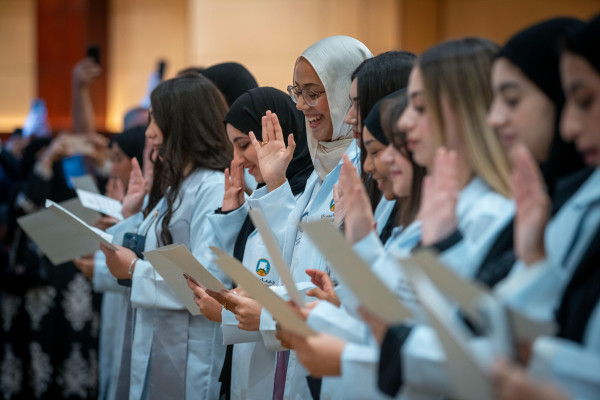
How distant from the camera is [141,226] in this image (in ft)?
11.7

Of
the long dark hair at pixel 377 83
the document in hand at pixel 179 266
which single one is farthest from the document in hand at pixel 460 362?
the document in hand at pixel 179 266

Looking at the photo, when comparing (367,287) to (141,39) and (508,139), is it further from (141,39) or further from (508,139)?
(141,39)

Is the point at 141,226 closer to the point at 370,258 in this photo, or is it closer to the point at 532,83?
the point at 370,258

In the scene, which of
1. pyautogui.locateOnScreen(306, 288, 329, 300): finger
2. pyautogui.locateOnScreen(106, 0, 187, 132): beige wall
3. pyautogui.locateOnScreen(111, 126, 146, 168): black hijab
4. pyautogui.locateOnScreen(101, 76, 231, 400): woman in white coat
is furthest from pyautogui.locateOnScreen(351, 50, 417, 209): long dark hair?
pyautogui.locateOnScreen(106, 0, 187, 132): beige wall

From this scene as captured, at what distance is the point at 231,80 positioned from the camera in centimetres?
384

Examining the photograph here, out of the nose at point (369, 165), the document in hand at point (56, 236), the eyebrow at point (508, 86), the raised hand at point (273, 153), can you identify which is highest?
the eyebrow at point (508, 86)

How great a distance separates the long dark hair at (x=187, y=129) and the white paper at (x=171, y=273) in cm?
64

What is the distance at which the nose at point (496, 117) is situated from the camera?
1516 mm

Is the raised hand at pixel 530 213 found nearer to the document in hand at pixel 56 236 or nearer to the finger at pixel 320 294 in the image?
the finger at pixel 320 294

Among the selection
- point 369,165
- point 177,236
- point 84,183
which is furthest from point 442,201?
point 84,183

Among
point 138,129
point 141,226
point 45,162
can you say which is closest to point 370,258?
point 141,226

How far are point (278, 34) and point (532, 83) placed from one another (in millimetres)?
5972

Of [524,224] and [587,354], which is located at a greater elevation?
[524,224]

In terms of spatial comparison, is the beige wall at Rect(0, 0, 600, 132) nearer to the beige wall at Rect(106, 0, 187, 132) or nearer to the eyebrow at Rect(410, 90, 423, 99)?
the beige wall at Rect(106, 0, 187, 132)
